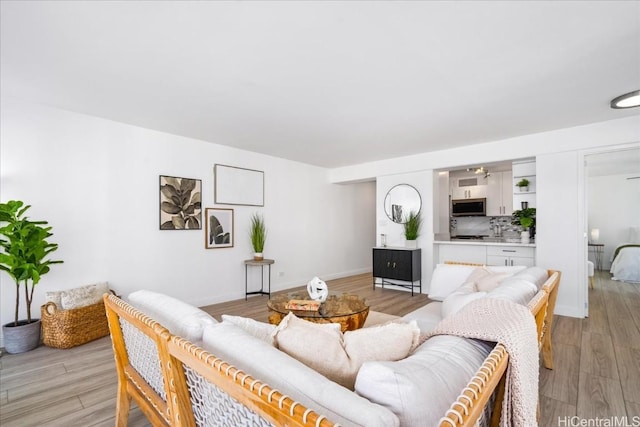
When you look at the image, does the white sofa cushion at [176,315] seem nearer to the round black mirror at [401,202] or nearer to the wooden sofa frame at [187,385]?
the wooden sofa frame at [187,385]

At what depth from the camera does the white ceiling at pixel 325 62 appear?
5.88 feet

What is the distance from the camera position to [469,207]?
7.27m

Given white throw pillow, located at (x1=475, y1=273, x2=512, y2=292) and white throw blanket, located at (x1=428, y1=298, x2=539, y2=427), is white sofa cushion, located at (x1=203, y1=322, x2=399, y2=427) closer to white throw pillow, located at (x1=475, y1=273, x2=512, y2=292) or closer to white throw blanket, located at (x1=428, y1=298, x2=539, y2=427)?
white throw blanket, located at (x1=428, y1=298, x2=539, y2=427)

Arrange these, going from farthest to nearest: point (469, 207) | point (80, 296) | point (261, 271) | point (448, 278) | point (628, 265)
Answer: point (469, 207) < point (628, 265) < point (261, 271) < point (80, 296) < point (448, 278)

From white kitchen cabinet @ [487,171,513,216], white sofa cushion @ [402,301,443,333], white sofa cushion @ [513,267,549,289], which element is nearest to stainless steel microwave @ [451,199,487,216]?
white kitchen cabinet @ [487,171,513,216]

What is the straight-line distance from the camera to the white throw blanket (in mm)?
971

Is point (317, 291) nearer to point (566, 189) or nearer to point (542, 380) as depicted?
point (542, 380)

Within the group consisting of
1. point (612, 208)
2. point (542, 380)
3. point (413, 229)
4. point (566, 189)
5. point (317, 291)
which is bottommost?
point (542, 380)

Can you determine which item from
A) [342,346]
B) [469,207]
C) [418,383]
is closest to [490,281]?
[342,346]

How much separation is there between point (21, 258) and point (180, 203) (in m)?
1.74

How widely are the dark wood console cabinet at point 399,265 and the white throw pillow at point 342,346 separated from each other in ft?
13.5

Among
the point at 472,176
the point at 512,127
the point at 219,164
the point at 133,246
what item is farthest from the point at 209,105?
the point at 472,176

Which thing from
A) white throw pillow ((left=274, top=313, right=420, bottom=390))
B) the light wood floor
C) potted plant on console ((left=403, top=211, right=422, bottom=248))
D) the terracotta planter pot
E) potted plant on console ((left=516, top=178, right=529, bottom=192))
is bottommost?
the light wood floor

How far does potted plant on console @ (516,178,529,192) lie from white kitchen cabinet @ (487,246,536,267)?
3.09 feet
